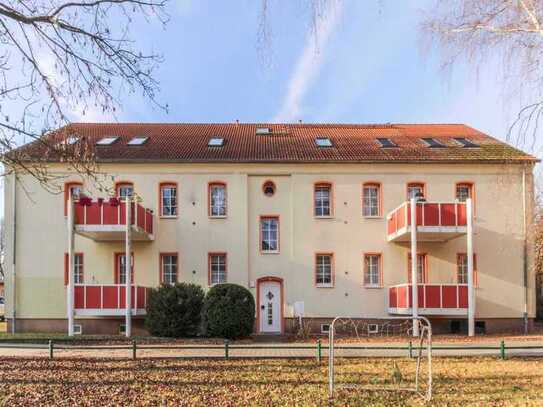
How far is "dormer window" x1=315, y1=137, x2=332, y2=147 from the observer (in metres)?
29.4

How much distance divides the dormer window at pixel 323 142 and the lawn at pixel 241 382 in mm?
13947

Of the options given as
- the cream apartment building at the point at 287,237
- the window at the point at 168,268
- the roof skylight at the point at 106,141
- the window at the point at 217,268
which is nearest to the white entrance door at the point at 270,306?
the cream apartment building at the point at 287,237

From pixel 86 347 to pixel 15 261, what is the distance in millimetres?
9361

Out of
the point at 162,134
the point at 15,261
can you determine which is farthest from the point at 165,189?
the point at 15,261

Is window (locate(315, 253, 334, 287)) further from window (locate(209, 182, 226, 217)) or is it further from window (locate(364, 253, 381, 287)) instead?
window (locate(209, 182, 226, 217))

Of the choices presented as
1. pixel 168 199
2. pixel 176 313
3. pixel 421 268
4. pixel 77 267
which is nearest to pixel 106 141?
pixel 168 199

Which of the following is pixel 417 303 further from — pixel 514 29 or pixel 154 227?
pixel 514 29

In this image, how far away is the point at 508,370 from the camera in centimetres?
1534

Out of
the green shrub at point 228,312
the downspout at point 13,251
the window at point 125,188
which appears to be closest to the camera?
the green shrub at point 228,312

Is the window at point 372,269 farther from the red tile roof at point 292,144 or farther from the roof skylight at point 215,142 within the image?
the roof skylight at point 215,142

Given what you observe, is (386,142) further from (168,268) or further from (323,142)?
(168,268)

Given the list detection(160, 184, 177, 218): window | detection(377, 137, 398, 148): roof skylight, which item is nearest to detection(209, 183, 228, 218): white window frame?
detection(160, 184, 177, 218): window

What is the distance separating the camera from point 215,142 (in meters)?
29.8

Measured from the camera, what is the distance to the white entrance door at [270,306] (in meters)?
27.5
